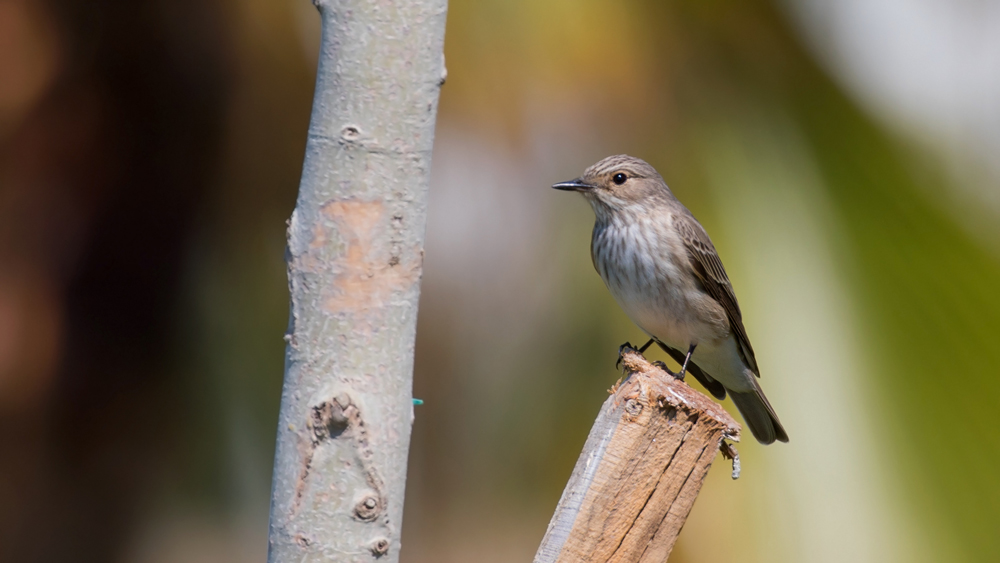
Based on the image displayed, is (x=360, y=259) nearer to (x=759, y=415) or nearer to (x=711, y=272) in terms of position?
(x=711, y=272)

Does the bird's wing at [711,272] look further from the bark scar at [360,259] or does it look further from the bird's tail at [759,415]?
the bark scar at [360,259]

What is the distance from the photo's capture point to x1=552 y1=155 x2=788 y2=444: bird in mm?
3344

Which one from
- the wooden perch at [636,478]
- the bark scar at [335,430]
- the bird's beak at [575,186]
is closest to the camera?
the bark scar at [335,430]

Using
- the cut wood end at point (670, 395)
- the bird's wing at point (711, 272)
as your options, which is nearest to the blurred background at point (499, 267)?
the bird's wing at point (711, 272)

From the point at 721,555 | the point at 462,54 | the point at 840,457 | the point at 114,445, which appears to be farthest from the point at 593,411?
the point at 114,445

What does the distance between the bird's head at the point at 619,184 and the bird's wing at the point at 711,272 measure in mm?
167

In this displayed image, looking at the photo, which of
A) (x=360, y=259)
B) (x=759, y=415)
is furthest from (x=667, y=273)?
(x=360, y=259)

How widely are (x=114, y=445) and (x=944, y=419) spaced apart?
3901 mm

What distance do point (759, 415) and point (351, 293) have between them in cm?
261

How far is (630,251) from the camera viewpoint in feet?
11.0

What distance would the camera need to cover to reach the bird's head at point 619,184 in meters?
3.38

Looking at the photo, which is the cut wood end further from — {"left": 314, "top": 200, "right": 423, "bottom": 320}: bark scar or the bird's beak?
the bird's beak

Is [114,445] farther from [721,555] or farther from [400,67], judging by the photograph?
[400,67]

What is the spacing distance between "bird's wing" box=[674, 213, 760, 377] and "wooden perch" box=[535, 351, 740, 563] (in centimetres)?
174
